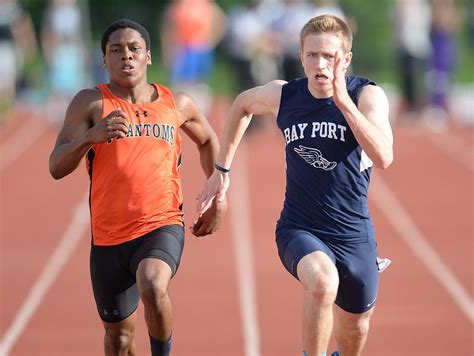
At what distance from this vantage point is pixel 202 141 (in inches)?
256

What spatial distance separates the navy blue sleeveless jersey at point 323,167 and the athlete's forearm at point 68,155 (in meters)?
1.00

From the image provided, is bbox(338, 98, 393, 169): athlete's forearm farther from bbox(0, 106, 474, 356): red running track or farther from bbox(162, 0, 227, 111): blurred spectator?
bbox(162, 0, 227, 111): blurred spectator

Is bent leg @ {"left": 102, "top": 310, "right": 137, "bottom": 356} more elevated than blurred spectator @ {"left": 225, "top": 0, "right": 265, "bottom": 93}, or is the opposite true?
blurred spectator @ {"left": 225, "top": 0, "right": 265, "bottom": 93}

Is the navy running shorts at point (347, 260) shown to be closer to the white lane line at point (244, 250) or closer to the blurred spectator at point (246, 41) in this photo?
the white lane line at point (244, 250)

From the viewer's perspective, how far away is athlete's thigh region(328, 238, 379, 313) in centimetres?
596

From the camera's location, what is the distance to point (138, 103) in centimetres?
617

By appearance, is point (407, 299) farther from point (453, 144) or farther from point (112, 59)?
point (453, 144)

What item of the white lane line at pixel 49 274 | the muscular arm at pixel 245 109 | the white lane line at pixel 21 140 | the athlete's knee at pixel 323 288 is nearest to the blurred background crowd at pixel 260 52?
the white lane line at pixel 21 140

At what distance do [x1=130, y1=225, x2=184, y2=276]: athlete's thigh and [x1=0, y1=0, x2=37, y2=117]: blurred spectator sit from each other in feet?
51.8

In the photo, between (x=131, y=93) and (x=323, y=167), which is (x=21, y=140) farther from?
(x=323, y=167)

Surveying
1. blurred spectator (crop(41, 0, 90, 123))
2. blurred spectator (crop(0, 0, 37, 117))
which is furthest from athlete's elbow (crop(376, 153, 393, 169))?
blurred spectator (crop(0, 0, 37, 117))

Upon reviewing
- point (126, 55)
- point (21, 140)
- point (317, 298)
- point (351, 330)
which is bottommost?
point (351, 330)

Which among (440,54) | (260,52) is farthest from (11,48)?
(440,54)

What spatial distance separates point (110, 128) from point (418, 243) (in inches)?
274
